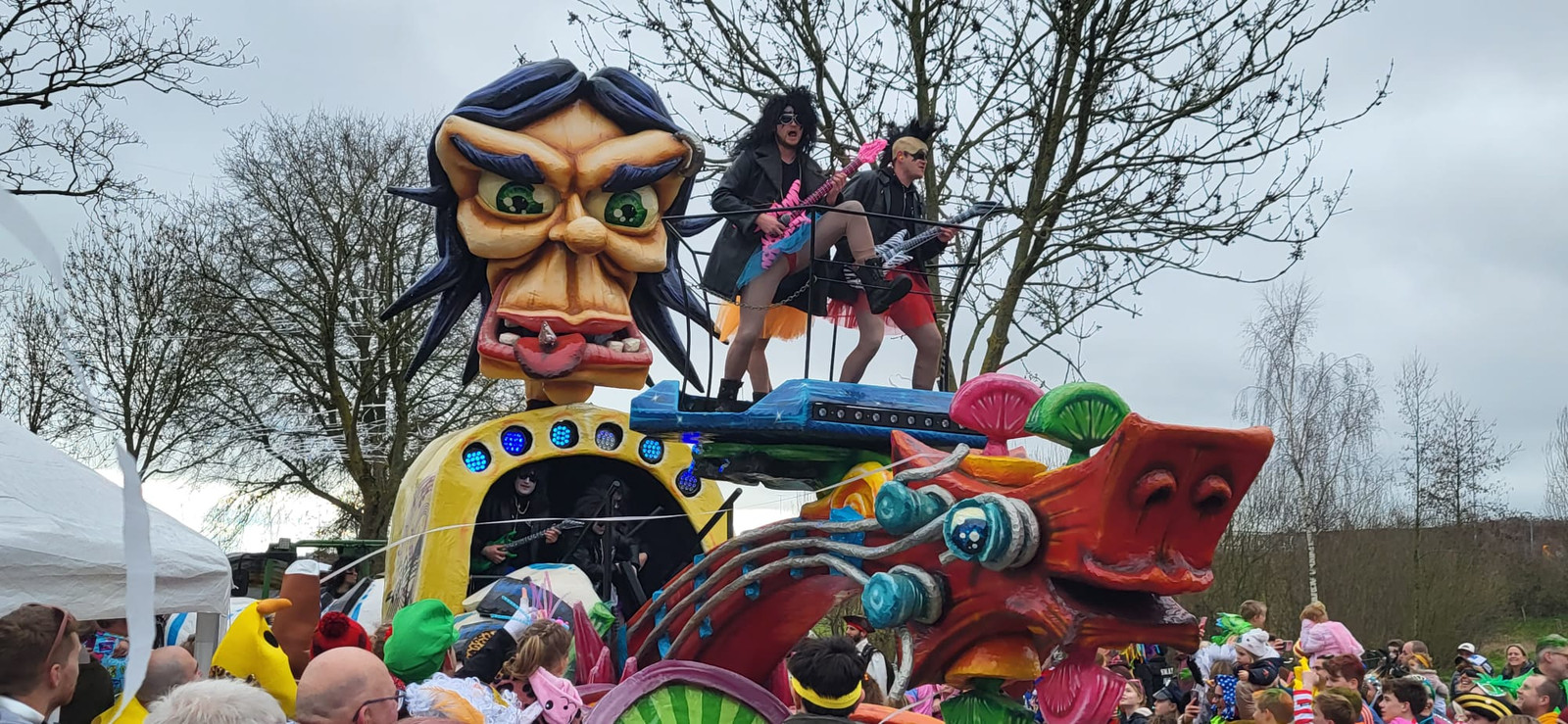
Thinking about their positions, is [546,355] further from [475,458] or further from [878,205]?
[878,205]

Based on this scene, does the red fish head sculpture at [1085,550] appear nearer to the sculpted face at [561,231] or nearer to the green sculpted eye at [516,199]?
the sculpted face at [561,231]

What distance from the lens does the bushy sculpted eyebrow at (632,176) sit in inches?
314

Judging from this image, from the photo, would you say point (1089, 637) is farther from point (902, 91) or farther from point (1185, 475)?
point (902, 91)

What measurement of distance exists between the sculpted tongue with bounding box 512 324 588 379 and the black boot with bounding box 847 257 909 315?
2185mm

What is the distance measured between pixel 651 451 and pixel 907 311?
230 centimetres

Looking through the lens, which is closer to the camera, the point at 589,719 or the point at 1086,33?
the point at 589,719

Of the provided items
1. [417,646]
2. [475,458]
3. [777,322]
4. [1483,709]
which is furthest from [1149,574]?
[475,458]

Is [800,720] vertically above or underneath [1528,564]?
underneath

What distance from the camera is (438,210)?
8359 mm

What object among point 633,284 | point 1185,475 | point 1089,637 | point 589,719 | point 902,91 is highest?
point 902,91

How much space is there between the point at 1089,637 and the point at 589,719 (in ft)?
6.16

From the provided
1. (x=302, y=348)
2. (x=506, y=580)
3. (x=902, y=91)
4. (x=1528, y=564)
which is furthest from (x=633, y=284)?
(x=1528, y=564)

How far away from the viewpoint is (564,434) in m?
8.08

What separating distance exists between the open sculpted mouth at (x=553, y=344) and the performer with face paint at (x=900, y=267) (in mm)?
1876
